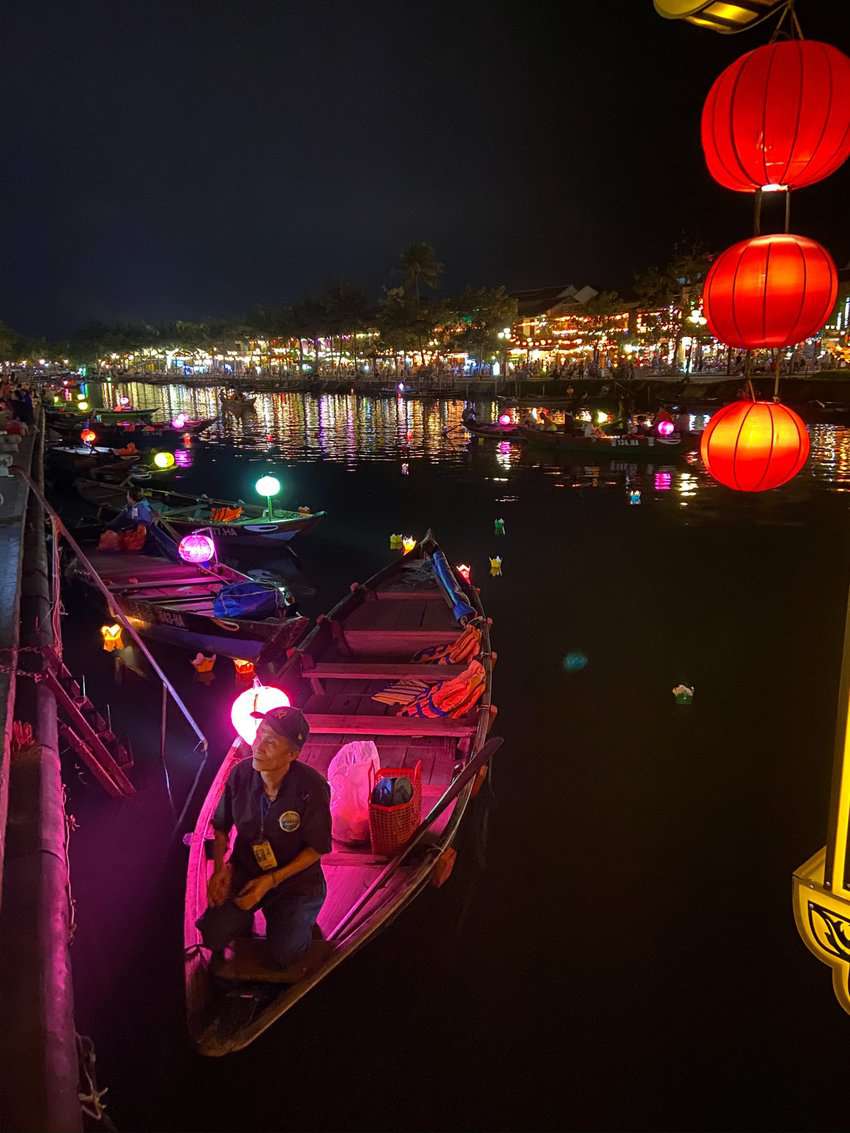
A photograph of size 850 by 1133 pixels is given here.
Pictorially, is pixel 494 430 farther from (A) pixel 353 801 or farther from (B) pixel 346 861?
(B) pixel 346 861

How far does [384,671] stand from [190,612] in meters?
4.93

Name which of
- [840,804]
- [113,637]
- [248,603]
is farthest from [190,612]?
[840,804]

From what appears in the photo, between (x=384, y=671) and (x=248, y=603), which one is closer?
(x=384, y=671)

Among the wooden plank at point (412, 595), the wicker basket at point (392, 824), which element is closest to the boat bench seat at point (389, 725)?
the wicker basket at point (392, 824)

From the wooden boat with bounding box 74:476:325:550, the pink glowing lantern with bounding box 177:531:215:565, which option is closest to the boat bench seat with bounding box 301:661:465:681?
the pink glowing lantern with bounding box 177:531:215:565

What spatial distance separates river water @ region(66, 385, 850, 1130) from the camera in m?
5.26

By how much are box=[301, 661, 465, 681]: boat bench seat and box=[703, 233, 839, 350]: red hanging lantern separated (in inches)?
208

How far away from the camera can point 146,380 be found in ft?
501

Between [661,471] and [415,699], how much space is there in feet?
95.8

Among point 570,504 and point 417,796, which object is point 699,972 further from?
point 570,504

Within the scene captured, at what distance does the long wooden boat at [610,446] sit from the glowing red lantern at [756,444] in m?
25.5

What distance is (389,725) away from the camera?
752cm

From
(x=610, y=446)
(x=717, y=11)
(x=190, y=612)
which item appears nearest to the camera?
(x=717, y=11)

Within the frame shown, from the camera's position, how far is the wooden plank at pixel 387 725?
7379 millimetres
